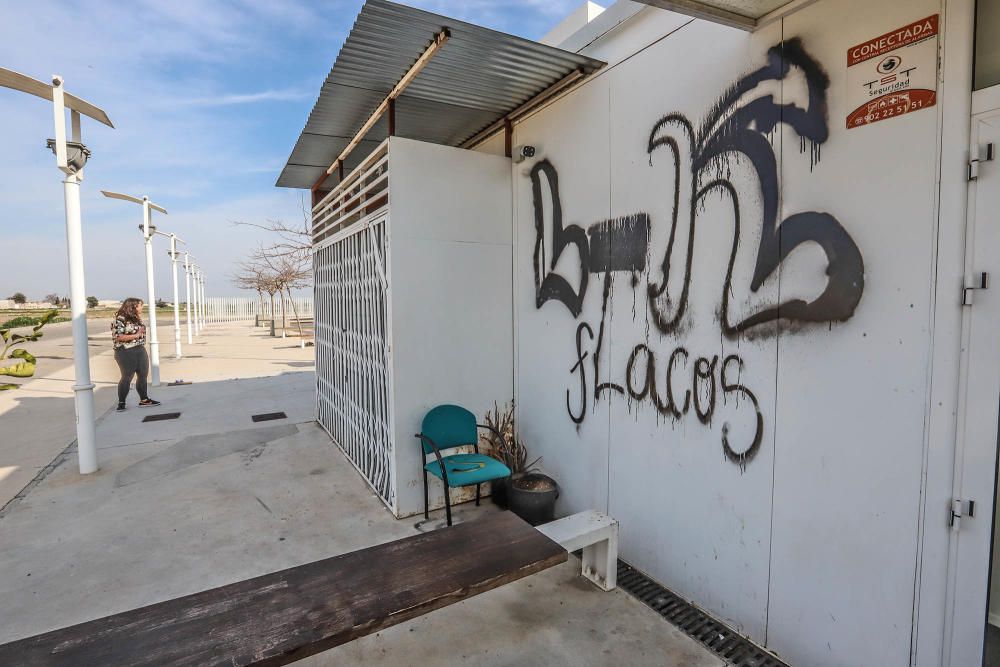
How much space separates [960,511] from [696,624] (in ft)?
4.62

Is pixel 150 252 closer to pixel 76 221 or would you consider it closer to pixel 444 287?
pixel 76 221

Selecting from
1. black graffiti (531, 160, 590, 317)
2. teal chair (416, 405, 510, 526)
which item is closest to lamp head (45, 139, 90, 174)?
teal chair (416, 405, 510, 526)

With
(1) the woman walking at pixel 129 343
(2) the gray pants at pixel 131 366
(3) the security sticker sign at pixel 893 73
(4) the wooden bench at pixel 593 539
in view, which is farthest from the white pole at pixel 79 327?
(3) the security sticker sign at pixel 893 73

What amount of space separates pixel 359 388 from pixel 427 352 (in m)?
1.15

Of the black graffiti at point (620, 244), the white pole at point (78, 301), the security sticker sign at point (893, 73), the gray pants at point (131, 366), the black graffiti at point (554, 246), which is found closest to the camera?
the security sticker sign at point (893, 73)

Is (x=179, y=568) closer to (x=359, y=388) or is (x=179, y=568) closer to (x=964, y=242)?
(x=359, y=388)

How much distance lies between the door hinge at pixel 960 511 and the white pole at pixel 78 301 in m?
6.00

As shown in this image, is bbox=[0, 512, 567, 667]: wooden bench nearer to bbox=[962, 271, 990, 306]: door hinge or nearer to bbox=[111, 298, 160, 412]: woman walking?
bbox=[962, 271, 990, 306]: door hinge

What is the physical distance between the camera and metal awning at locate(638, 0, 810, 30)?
→ 213cm

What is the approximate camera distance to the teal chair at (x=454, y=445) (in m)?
3.55

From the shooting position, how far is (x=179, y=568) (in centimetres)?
319

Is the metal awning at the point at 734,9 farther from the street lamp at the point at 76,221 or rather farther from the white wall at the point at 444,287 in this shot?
the street lamp at the point at 76,221

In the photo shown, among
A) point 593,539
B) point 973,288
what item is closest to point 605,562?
point 593,539

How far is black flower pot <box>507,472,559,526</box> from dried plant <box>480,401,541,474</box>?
489 mm
